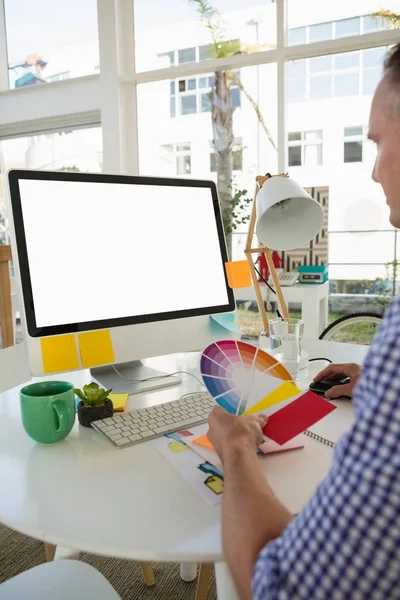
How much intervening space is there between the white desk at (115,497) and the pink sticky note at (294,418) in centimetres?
4

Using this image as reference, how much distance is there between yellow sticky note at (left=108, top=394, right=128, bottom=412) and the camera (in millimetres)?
1003

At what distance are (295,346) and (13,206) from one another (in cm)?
74

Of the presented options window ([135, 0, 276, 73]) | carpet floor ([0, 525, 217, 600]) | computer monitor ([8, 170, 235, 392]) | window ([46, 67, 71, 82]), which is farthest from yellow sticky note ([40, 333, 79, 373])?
window ([46, 67, 71, 82])

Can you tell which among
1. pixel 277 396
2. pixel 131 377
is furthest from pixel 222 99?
pixel 277 396

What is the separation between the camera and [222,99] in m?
4.08

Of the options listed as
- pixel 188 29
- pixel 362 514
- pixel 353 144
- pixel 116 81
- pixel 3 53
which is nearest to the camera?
pixel 362 514

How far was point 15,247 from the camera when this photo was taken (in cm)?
101

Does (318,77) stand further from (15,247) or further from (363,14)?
(15,247)

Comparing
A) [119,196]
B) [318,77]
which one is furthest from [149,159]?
[119,196]

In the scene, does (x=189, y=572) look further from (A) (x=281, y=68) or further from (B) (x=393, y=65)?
(A) (x=281, y=68)

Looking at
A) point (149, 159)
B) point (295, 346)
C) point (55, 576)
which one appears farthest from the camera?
point (149, 159)

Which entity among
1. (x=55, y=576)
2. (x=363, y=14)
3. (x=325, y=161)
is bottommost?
(x=55, y=576)

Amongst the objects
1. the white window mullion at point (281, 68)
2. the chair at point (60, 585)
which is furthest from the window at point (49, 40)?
the chair at point (60, 585)

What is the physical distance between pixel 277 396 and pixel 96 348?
460mm
